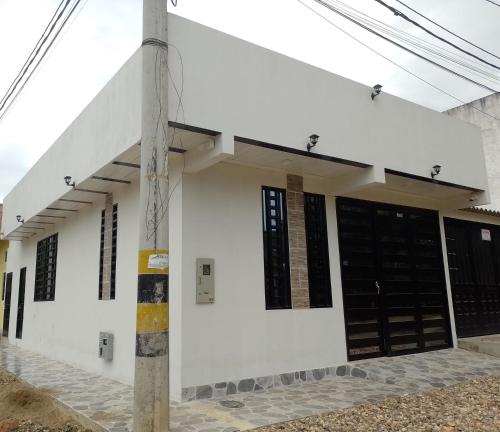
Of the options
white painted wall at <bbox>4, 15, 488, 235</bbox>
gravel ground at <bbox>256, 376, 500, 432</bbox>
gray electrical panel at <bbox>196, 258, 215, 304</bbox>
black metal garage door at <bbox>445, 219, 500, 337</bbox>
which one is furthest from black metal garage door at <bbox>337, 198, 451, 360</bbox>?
gray electrical panel at <bbox>196, 258, 215, 304</bbox>

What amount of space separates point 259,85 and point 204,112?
1.10 metres

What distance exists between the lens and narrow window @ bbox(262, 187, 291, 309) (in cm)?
702

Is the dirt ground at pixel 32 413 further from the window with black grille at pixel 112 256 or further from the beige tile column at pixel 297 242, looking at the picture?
the beige tile column at pixel 297 242

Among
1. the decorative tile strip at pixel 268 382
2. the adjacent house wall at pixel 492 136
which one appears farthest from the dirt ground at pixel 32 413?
the adjacent house wall at pixel 492 136

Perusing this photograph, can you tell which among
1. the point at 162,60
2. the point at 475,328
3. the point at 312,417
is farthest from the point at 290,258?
the point at 475,328

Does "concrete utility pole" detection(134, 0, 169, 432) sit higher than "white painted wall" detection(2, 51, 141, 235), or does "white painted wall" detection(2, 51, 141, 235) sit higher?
"white painted wall" detection(2, 51, 141, 235)

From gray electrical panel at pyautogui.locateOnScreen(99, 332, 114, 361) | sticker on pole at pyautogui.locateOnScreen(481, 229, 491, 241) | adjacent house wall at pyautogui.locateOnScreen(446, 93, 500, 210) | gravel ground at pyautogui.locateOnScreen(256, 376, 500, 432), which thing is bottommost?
gravel ground at pyautogui.locateOnScreen(256, 376, 500, 432)

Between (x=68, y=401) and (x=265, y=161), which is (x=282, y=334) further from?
(x=68, y=401)

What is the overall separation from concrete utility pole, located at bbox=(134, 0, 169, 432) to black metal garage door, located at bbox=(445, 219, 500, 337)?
25.4 ft

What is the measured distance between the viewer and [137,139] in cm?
559

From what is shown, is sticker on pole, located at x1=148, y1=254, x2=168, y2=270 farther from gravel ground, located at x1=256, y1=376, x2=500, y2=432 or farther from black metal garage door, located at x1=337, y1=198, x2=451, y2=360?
black metal garage door, located at x1=337, y1=198, x2=451, y2=360

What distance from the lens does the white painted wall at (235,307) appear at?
611 cm

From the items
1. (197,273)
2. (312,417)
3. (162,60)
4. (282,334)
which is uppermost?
(162,60)

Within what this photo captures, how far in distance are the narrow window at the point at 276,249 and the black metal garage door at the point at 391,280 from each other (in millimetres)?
1338
